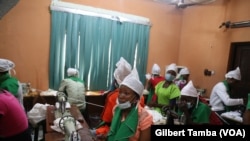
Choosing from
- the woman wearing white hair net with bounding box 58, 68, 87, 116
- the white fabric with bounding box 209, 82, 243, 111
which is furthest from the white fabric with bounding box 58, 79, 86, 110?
the white fabric with bounding box 209, 82, 243, 111

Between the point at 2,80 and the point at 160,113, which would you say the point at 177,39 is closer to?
the point at 160,113

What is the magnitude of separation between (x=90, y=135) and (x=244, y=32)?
11.8 ft

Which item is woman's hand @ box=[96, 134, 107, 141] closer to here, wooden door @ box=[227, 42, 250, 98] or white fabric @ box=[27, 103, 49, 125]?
white fabric @ box=[27, 103, 49, 125]

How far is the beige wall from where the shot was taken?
412 centimetres

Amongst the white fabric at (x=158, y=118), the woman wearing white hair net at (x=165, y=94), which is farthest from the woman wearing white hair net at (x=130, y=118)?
the woman wearing white hair net at (x=165, y=94)

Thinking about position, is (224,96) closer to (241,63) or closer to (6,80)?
(241,63)

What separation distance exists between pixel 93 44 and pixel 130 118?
3274 mm

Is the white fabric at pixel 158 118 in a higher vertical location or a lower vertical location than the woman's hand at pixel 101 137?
lower

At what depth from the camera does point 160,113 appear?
295cm

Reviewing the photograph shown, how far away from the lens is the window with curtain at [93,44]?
14.3 feet

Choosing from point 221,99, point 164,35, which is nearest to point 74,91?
point 221,99

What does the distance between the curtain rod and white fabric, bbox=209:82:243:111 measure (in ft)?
8.46

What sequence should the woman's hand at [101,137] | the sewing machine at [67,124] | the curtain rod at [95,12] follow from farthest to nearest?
the curtain rod at [95,12], the woman's hand at [101,137], the sewing machine at [67,124]

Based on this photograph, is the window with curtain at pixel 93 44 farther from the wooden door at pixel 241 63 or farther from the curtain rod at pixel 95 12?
the wooden door at pixel 241 63
